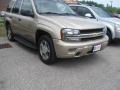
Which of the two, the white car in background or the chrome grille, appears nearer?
the chrome grille

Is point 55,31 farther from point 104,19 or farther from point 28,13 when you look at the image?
point 104,19

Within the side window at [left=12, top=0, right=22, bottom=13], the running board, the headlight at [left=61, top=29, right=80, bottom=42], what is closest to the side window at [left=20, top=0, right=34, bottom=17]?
the side window at [left=12, top=0, right=22, bottom=13]

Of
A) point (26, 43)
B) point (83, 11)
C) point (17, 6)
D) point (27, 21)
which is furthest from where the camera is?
point (83, 11)

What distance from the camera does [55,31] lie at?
4.94 m

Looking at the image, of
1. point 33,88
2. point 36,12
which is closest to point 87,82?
point 33,88

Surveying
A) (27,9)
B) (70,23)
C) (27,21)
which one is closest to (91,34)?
(70,23)

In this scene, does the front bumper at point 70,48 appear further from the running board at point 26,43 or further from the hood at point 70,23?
the running board at point 26,43

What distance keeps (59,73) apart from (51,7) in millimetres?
2149

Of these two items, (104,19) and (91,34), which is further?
(104,19)

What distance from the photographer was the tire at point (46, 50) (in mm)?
5156

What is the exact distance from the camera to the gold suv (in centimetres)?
487

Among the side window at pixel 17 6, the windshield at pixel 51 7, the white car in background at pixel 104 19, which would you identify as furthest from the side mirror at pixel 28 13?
the white car in background at pixel 104 19

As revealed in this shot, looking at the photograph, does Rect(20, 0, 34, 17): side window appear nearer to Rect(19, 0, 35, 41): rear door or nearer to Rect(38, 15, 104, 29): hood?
Rect(19, 0, 35, 41): rear door

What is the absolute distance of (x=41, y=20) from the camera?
5.50 m
